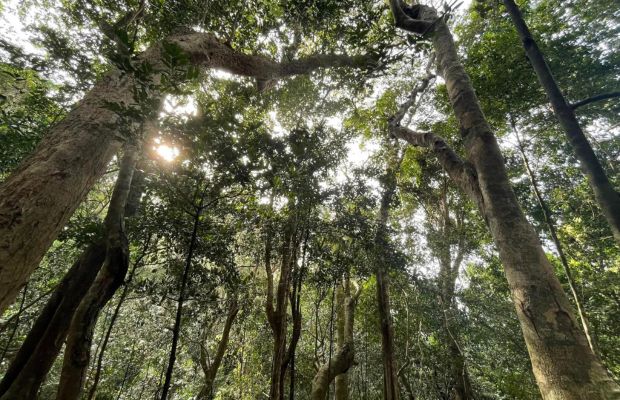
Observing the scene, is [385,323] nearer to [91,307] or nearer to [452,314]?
[452,314]

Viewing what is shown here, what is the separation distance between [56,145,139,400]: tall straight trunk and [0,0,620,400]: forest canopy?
0.02 m

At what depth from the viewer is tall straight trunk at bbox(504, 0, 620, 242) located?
165 centimetres

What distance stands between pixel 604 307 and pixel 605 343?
949 millimetres

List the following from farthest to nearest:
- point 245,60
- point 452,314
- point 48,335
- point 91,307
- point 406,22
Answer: point 452,314 → point 245,60 → point 406,22 → point 48,335 → point 91,307

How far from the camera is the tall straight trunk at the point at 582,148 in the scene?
1.65 metres

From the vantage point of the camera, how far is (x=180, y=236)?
4516mm

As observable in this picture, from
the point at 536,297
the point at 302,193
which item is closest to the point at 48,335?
the point at 302,193

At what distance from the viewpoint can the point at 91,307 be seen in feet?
9.30

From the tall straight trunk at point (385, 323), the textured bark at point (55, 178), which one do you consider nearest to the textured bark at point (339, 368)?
the tall straight trunk at point (385, 323)

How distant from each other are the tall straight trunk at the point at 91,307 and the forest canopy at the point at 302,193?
21 millimetres

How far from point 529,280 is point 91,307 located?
3.82 metres

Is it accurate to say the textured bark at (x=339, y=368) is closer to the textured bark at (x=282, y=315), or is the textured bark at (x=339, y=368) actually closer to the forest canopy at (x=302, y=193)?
the forest canopy at (x=302, y=193)

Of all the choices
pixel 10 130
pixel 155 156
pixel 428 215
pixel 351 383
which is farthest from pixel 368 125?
pixel 351 383

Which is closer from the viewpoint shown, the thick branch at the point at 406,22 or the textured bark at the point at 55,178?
the textured bark at the point at 55,178
